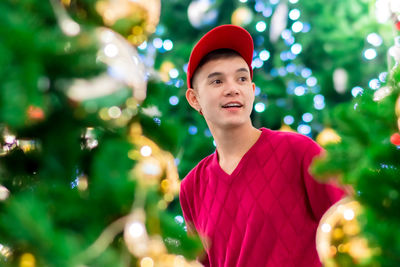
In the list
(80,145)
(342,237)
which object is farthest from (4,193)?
(342,237)

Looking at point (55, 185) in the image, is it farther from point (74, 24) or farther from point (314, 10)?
point (314, 10)

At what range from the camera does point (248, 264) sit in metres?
1.50

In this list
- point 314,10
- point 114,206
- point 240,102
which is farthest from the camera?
point 314,10

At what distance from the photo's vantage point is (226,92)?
5.24 ft

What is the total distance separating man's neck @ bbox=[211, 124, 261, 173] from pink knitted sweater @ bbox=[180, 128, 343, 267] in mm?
26

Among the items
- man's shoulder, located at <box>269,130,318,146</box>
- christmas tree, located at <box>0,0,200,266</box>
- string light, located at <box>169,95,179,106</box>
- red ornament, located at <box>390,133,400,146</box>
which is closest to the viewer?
christmas tree, located at <box>0,0,200,266</box>

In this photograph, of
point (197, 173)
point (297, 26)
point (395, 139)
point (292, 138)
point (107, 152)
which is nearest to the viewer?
point (107, 152)

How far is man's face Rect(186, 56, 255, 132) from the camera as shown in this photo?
1.60 m

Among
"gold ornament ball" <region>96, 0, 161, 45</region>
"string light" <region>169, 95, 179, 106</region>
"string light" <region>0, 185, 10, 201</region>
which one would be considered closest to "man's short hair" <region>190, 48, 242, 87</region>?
"gold ornament ball" <region>96, 0, 161, 45</region>

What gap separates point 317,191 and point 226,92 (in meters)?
0.40

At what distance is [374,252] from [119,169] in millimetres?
591

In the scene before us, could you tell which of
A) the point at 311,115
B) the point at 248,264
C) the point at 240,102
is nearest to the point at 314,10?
the point at 311,115

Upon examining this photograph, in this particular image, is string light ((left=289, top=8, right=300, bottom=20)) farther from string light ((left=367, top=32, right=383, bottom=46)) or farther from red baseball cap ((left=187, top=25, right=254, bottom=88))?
red baseball cap ((left=187, top=25, right=254, bottom=88))

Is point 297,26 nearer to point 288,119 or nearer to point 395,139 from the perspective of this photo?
point 288,119
